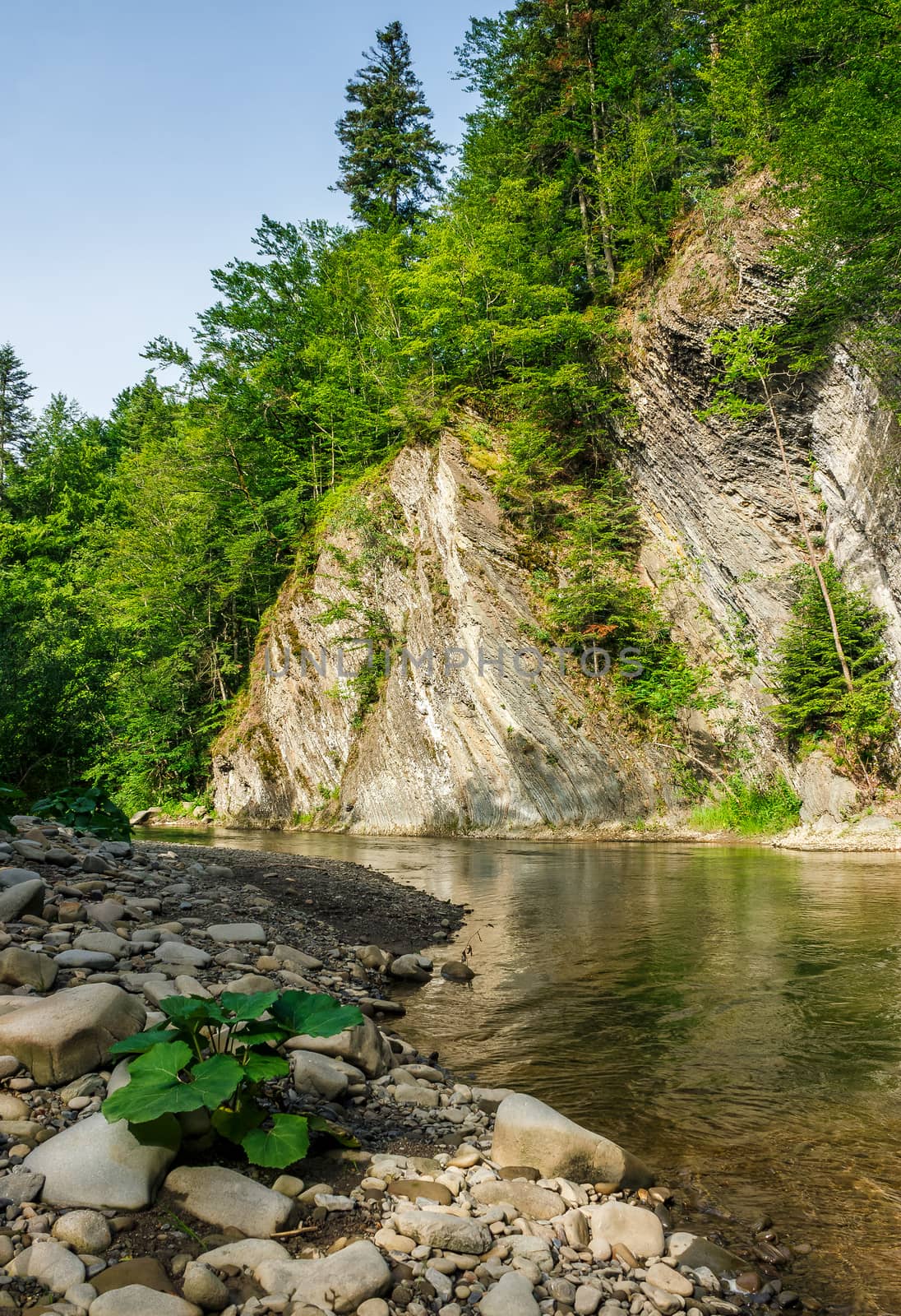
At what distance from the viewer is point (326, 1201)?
2.98 metres

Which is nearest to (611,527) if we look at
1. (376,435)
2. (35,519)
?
(376,435)

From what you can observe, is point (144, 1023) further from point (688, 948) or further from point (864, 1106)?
point (688, 948)

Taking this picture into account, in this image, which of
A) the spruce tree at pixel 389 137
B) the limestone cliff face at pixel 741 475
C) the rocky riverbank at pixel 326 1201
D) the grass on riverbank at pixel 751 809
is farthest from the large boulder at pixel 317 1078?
the spruce tree at pixel 389 137

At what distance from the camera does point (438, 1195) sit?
317 cm

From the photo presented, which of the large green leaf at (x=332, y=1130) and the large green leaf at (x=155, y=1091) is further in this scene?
the large green leaf at (x=332, y=1130)

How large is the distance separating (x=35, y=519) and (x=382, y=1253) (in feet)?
144

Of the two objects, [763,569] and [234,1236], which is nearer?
[234,1236]

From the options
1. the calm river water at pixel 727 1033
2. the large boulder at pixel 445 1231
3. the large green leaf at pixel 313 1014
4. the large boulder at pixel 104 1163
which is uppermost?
the large green leaf at pixel 313 1014

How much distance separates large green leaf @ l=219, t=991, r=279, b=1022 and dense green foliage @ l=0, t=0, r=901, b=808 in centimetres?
1346

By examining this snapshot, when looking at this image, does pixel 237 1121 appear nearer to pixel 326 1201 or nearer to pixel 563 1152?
pixel 326 1201

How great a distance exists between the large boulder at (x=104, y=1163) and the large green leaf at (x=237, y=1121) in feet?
0.59

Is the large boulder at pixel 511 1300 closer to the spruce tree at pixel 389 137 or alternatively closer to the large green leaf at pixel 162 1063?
the large green leaf at pixel 162 1063

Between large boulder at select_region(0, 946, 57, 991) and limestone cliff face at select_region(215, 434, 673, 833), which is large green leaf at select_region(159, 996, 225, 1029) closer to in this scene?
large boulder at select_region(0, 946, 57, 991)

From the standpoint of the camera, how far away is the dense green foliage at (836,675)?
1683cm
